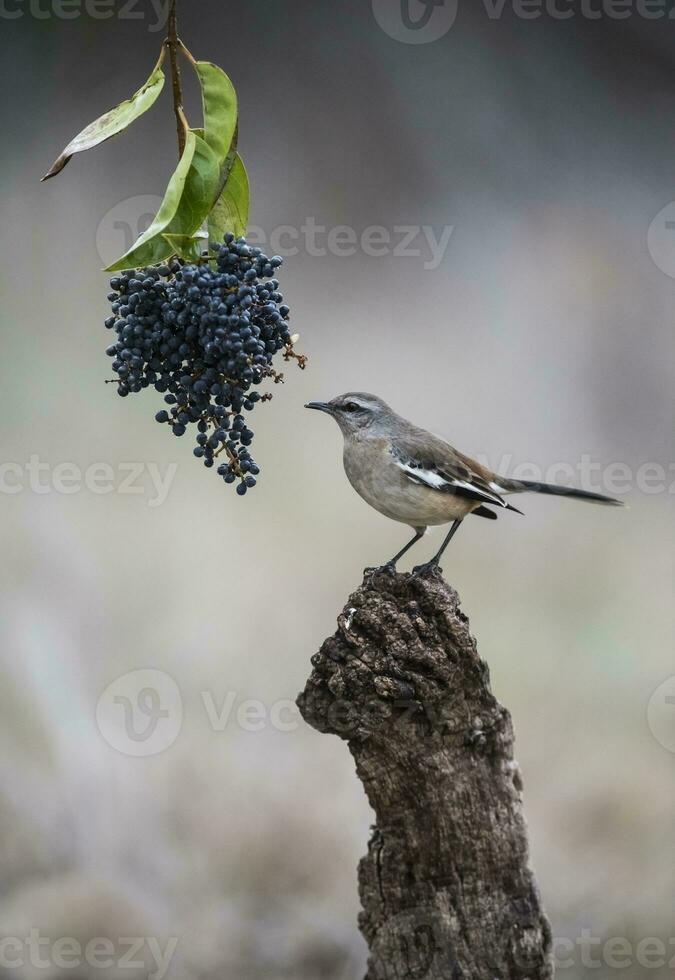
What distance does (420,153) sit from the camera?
315 centimetres

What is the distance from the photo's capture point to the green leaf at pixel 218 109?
1.53 m

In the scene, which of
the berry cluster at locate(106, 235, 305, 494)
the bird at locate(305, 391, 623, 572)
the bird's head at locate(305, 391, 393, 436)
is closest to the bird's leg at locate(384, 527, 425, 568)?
the bird at locate(305, 391, 623, 572)

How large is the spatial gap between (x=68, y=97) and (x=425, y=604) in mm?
2022

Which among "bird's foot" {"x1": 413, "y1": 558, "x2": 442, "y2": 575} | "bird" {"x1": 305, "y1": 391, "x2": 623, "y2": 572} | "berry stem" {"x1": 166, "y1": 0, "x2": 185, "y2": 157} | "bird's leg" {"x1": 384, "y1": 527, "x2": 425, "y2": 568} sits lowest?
"bird's foot" {"x1": 413, "y1": 558, "x2": 442, "y2": 575}

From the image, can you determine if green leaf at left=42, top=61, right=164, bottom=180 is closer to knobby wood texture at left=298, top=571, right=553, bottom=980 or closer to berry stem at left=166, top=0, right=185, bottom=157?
berry stem at left=166, top=0, right=185, bottom=157

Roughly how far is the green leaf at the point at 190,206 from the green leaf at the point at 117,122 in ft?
0.26

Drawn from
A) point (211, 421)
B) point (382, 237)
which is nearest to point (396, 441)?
point (211, 421)

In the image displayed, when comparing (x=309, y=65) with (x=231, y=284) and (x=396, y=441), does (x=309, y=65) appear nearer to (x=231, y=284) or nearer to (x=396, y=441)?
(x=396, y=441)

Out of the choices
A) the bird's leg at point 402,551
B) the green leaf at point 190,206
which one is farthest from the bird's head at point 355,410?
the green leaf at point 190,206

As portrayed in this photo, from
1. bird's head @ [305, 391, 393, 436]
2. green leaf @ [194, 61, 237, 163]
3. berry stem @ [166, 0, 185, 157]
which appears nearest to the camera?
berry stem @ [166, 0, 185, 157]

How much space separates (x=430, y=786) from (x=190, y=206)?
123cm

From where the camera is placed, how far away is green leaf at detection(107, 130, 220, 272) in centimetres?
148

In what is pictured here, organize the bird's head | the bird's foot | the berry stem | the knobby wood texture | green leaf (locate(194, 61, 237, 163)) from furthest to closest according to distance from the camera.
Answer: the bird's head
the bird's foot
the knobby wood texture
green leaf (locate(194, 61, 237, 163))
the berry stem

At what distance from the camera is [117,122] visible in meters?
1.46
